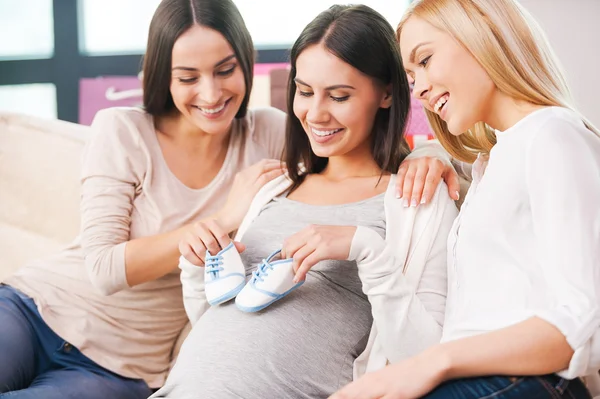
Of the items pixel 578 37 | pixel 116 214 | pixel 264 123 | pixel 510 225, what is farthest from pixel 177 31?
pixel 578 37

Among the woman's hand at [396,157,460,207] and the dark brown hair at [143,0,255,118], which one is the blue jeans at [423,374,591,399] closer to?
the woman's hand at [396,157,460,207]

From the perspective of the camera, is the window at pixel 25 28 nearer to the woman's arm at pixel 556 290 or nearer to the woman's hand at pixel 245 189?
the woman's hand at pixel 245 189

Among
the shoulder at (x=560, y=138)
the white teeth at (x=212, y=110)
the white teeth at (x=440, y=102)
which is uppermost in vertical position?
the shoulder at (x=560, y=138)

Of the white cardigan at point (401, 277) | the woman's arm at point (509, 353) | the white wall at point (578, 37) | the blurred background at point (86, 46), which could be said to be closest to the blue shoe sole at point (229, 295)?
the white cardigan at point (401, 277)

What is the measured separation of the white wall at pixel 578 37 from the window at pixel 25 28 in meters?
2.75

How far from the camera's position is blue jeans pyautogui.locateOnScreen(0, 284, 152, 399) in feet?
5.73

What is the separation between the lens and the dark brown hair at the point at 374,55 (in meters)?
1.58

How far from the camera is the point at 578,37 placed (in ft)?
9.83

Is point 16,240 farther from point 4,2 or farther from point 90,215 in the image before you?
point 4,2

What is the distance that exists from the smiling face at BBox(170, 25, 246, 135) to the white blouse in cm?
82

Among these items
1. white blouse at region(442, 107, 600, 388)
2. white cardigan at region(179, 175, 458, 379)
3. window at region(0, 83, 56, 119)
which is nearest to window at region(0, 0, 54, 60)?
window at region(0, 83, 56, 119)

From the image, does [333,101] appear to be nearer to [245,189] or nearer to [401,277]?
[245,189]

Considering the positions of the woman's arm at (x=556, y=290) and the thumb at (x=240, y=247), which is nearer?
the woman's arm at (x=556, y=290)

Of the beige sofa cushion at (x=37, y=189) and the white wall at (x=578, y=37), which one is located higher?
the white wall at (x=578, y=37)
